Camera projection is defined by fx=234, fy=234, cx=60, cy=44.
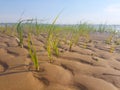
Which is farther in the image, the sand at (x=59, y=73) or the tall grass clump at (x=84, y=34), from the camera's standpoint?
the tall grass clump at (x=84, y=34)

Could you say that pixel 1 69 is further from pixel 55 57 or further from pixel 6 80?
pixel 55 57

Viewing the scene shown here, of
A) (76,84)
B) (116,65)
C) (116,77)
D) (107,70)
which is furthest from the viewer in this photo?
(116,65)

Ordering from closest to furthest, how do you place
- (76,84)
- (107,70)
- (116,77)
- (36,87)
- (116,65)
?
(36,87) < (76,84) < (116,77) < (107,70) < (116,65)

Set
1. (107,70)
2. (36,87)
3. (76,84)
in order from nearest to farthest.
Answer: (36,87) < (76,84) < (107,70)

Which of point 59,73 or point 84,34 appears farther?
point 84,34

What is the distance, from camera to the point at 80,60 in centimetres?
241

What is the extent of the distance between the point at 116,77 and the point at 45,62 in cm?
67

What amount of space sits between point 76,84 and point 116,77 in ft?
1.37

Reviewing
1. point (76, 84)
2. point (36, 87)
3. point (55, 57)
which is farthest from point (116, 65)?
point (36, 87)

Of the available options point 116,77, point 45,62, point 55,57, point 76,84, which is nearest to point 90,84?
point 76,84

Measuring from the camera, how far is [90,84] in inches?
65.6

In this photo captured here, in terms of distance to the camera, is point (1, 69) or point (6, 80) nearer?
point (6, 80)

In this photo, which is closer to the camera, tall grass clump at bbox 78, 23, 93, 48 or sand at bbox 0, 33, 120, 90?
sand at bbox 0, 33, 120, 90

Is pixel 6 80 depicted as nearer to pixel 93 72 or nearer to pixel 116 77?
pixel 93 72
